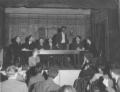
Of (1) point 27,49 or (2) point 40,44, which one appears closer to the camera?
(1) point 27,49

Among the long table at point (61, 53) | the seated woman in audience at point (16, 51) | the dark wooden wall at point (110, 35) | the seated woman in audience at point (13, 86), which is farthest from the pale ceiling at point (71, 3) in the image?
the seated woman in audience at point (13, 86)

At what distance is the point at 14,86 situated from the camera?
3.95 metres

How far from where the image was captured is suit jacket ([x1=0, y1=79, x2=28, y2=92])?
3939mm

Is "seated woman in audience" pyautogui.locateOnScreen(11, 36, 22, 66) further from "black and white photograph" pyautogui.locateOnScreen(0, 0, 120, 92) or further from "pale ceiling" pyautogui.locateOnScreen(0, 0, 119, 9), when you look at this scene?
"pale ceiling" pyautogui.locateOnScreen(0, 0, 119, 9)

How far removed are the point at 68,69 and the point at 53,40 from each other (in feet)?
8.82

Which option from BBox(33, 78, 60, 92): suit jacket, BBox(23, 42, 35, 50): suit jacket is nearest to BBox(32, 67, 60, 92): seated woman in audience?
BBox(33, 78, 60, 92): suit jacket

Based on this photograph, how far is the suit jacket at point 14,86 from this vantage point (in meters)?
3.94

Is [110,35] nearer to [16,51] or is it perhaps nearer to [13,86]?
[16,51]

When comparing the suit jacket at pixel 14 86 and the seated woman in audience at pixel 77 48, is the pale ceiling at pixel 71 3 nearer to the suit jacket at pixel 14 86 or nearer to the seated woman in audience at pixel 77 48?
the seated woman in audience at pixel 77 48

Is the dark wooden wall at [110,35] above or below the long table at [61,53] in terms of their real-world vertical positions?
above

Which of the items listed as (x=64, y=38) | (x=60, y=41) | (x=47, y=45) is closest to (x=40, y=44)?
(x=47, y=45)

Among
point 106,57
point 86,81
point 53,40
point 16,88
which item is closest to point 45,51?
point 53,40

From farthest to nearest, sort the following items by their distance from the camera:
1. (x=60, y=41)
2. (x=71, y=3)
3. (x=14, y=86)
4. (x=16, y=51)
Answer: (x=60, y=41)
(x=71, y=3)
(x=16, y=51)
(x=14, y=86)

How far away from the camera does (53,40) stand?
12242mm
